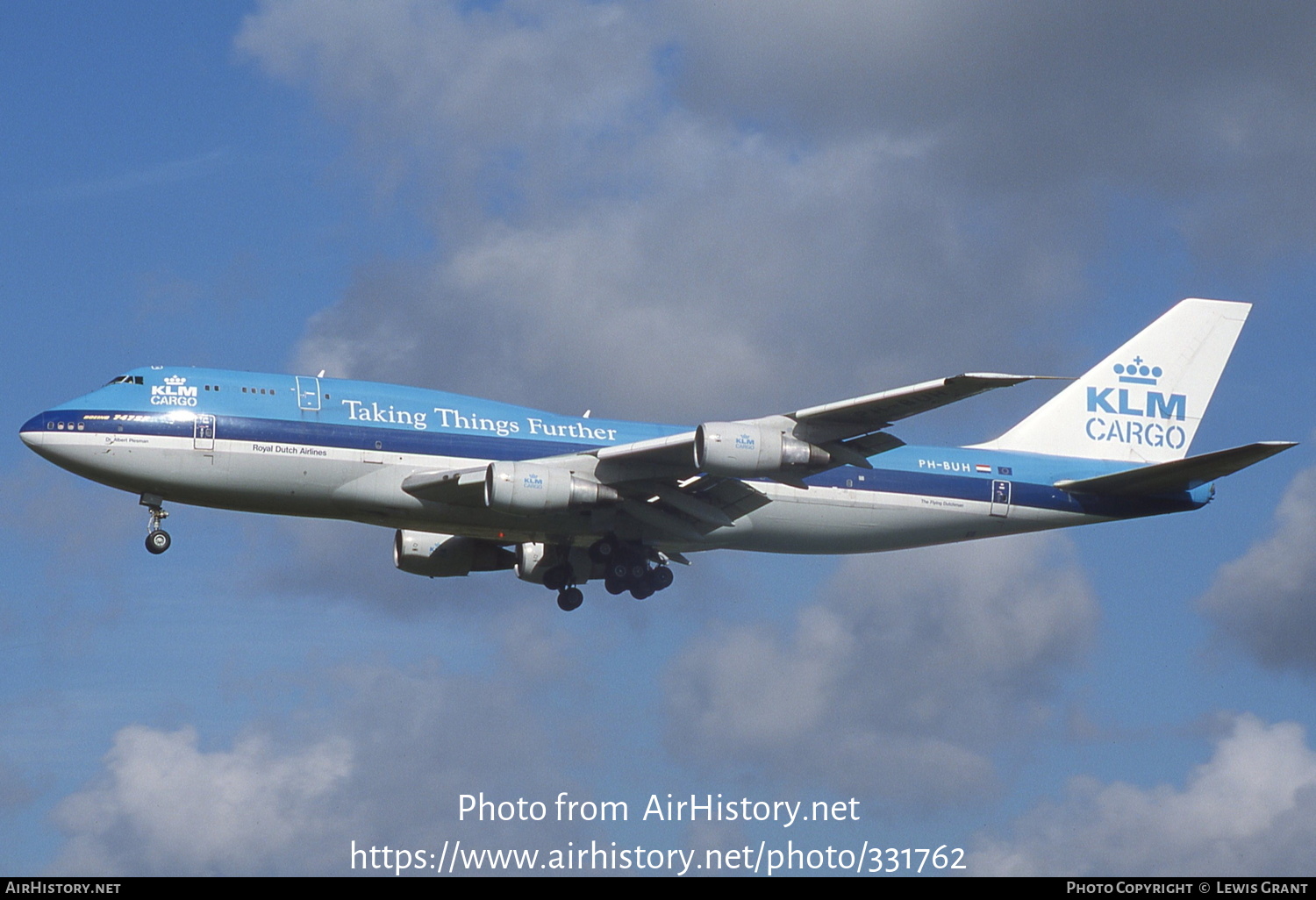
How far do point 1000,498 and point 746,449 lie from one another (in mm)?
11199

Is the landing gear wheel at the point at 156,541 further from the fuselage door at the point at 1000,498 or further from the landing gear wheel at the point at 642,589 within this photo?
the fuselage door at the point at 1000,498

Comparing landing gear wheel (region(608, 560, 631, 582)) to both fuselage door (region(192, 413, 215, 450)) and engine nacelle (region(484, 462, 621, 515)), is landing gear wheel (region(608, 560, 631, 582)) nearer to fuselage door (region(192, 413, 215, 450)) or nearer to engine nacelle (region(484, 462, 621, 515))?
engine nacelle (region(484, 462, 621, 515))

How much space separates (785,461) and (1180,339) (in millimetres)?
19133

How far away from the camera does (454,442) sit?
137 ft

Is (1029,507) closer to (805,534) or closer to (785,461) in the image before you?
(805,534)

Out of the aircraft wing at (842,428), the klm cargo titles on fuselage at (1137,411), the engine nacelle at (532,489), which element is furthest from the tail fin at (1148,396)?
the engine nacelle at (532,489)

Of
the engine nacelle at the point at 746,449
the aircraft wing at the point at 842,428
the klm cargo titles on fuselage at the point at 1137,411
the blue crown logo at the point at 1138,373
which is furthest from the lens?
the blue crown logo at the point at 1138,373

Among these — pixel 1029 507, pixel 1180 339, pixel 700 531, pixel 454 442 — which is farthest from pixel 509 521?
pixel 1180 339

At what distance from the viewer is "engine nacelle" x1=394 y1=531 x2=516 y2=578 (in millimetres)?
48062

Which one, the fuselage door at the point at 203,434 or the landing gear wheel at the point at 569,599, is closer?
the fuselage door at the point at 203,434

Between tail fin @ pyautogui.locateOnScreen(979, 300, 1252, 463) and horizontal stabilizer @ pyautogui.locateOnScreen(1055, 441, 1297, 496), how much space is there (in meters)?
2.01

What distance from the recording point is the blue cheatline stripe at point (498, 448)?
3944 cm

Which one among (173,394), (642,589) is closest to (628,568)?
(642,589)

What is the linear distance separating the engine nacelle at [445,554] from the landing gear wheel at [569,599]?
3.13 metres
